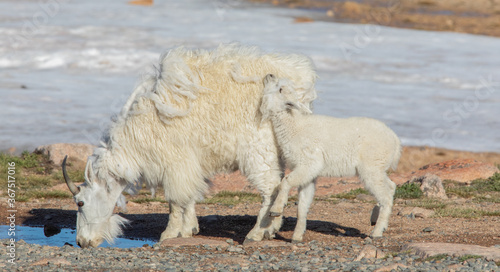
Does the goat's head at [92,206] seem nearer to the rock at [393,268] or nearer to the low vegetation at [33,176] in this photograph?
the rock at [393,268]

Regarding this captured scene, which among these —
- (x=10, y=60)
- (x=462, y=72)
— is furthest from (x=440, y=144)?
(x=10, y=60)

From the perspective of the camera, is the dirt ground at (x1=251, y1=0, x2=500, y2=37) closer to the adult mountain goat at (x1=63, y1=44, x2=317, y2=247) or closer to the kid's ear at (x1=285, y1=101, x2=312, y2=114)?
the kid's ear at (x1=285, y1=101, x2=312, y2=114)

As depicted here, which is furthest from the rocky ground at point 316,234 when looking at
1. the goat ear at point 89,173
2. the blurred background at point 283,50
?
the blurred background at point 283,50

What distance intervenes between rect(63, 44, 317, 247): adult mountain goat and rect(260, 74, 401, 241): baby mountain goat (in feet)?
0.73

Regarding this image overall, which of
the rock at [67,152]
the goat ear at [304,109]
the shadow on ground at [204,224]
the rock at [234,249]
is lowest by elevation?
the shadow on ground at [204,224]

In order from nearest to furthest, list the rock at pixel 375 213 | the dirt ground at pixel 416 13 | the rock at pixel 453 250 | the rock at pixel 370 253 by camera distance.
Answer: the rock at pixel 453 250, the rock at pixel 370 253, the rock at pixel 375 213, the dirt ground at pixel 416 13

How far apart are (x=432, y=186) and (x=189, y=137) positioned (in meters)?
5.28

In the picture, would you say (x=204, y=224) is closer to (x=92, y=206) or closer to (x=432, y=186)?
(x=92, y=206)

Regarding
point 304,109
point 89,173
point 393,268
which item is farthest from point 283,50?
point 393,268

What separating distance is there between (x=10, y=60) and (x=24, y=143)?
33.7ft

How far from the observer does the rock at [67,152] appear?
13742mm

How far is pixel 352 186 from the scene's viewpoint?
494 inches

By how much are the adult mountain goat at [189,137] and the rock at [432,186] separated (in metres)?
4.21

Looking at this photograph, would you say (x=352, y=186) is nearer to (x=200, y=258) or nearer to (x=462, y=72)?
(x=200, y=258)
